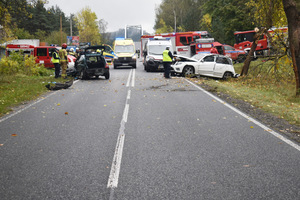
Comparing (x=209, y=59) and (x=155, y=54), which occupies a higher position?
(x=155, y=54)

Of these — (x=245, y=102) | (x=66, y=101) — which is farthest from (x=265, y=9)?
(x=66, y=101)

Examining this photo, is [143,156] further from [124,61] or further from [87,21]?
[87,21]

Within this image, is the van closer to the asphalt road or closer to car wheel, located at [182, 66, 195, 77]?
car wheel, located at [182, 66, 195, 77]

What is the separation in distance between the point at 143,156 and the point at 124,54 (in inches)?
972

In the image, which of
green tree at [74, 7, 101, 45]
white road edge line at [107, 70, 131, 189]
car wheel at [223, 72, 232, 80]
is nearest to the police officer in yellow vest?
car wheel at [223, 72, 232, 80]

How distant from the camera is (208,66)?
771 inches

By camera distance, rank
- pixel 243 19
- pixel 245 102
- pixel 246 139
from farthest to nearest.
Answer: pixel 243 19, pixel 245 102, pixel 246 139

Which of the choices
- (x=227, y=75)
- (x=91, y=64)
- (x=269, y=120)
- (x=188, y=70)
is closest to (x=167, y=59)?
(x=188, y=70)

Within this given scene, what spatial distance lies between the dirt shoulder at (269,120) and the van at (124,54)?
1826 cm

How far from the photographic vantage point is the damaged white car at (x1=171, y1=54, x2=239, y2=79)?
19359mm

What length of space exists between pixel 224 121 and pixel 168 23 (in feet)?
269

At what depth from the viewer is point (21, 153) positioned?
5.71 metres

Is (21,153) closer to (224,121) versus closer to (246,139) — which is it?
(246,139)

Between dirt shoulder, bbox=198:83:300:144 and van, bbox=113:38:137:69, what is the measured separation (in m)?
18.3
